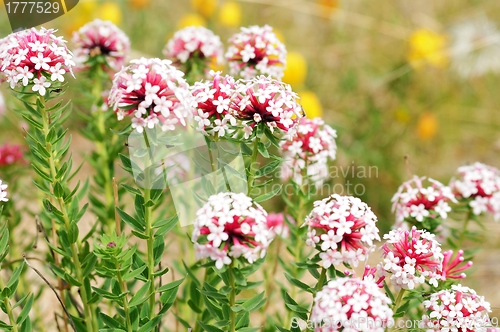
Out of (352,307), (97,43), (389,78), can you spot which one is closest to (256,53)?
(97,43)

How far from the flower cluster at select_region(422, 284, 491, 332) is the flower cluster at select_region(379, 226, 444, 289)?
0.06 metres

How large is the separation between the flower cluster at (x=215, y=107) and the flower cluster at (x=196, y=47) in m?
0.68

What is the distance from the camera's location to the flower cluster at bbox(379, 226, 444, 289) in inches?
54.2

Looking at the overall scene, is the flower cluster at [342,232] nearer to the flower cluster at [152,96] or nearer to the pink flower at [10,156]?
the flower cluster at [152,96]

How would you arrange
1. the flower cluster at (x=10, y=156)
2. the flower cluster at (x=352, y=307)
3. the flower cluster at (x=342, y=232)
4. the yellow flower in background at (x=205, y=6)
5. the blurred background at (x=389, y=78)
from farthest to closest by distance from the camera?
the yellow flower in background at (x=205, y=6)
the blurred background at (x=389, y=78)
the flower cluster at (x=10, y=156)
the flower cluster at (x=342, y=232)
the flower cluster at (x=352, y=307)

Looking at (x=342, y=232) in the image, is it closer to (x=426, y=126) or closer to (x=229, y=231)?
(x=229, y=231)

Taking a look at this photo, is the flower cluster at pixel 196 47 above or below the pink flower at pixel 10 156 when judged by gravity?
above

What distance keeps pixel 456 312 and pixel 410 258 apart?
0.18 meters

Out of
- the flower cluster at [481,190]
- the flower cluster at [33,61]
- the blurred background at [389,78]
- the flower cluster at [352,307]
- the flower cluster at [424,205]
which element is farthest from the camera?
the blurred background at [389,78]

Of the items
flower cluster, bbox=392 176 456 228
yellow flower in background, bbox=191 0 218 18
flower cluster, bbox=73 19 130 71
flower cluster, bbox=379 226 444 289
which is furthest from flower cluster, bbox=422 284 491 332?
yellow flower in background, bbox=191 0 218 18

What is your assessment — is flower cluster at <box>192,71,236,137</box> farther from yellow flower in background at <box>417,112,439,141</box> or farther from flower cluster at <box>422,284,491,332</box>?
yellow flower in background at <box>417,112,439,141</box>

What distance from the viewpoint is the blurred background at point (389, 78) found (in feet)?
13.5

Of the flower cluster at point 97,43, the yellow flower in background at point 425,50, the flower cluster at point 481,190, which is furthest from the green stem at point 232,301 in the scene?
the yellow flower in background at point 425,50

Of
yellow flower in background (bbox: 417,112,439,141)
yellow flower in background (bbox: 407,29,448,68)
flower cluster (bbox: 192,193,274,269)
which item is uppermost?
yellow flower in background (bbox: 407,29,448,68)
